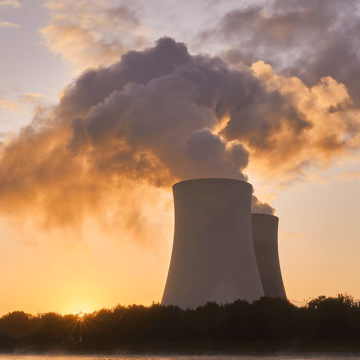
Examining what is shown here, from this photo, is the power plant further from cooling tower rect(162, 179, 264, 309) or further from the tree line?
the tree line

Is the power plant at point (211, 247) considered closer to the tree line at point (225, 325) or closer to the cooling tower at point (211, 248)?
the cooling tower at point (211, 248)

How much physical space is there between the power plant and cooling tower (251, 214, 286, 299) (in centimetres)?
595

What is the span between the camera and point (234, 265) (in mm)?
26156

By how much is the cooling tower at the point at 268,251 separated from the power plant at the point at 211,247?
5.95 meters

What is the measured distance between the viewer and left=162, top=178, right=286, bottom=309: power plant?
85.1 ft

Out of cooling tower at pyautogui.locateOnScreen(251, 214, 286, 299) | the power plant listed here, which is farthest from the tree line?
cooling tower at pyautogui.locateOnScreen(251, 214, 286, 299)

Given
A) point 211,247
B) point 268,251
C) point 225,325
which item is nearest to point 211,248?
point 211,247

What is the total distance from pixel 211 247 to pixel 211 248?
4 centimetres

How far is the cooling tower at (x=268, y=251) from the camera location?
33.3 m

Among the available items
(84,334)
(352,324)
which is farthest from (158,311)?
(352,324)

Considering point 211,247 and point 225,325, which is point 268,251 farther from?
point 211,247

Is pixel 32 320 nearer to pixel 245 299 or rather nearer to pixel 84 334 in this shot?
pixel 84 334

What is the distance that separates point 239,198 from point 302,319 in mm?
6870

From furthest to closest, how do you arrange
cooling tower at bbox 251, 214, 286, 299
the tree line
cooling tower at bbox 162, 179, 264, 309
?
cooling tower at bbox 251, 214, 286, 299 → the tree line → cooling tower at bbox 162, 179, 264, 309
